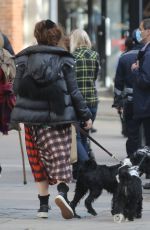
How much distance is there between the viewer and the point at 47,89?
952cm

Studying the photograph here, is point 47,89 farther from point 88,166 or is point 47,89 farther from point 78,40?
point 78,40

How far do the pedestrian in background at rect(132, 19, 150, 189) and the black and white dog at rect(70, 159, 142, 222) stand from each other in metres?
2.01

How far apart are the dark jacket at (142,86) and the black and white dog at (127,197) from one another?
2189mm

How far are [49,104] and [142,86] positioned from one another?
247 cm

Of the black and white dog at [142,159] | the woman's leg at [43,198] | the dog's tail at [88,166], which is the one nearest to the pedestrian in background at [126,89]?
the black and white dog at [142,159]

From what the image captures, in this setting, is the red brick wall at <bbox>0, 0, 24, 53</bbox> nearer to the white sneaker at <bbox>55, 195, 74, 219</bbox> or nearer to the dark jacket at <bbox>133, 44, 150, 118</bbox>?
the dark jacket at <bbox>133, 44, 150, 118</bbox>

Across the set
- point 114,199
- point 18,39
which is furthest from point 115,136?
point 114,199

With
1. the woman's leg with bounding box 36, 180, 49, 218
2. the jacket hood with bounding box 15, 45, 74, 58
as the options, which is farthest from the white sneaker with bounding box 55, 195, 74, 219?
the jacket hood with bounding box 15, 45, 74, 58

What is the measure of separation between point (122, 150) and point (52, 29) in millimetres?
6848

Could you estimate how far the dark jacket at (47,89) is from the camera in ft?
31.2

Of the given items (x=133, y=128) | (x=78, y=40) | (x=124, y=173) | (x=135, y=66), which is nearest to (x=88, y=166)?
(x=124, y=173)

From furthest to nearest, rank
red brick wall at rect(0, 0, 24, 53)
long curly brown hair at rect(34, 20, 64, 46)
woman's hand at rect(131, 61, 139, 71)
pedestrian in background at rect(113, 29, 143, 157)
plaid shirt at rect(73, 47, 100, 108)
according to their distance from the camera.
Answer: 1. red brick wall at rect(0, 0, 24, 53)
2. pedestrian in background at rect(113, 29, 143, 157)
3. plaid shirt at rect(73, 47, 100, 108)
4. woman's hand at rect(131, 61, 139, 71)
5. long curly brown hair at rect(34, 20, 64, 46)

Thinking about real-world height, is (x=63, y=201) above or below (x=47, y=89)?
below

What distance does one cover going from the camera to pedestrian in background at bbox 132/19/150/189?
38.4 feet
